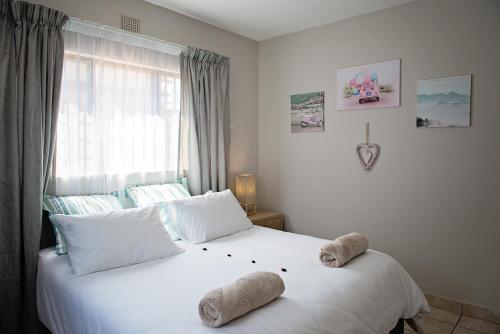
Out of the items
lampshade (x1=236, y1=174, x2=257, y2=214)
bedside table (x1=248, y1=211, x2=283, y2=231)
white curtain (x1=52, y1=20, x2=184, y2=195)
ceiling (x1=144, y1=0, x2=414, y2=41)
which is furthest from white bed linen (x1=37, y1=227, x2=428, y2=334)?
ceiling (x1=144, y1=0, x2=414, y2=41)

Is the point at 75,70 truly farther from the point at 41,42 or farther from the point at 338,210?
the point at 338,210

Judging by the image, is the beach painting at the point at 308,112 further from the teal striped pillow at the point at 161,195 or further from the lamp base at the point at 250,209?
the teal striped pillow at the point at 161,195

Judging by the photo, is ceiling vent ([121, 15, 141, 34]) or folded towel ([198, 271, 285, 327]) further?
ceiling vent ([121, 15, 141, 34])

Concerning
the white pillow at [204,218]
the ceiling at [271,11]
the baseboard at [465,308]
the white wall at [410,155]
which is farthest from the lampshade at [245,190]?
the baseboard at [465,308]

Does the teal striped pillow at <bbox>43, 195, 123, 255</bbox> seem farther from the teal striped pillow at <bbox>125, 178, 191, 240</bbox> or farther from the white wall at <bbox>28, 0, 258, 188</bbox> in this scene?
the white wall at <bbox>28, 0, 258, 188</bbox>

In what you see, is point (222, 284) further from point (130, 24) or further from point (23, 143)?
point (130, 24)

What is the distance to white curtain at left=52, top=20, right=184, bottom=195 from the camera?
2.59 m

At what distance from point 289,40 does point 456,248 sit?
8.30 ft

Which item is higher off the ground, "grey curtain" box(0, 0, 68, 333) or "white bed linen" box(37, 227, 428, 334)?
"grey curtain" box(0, 0, 68, 333)

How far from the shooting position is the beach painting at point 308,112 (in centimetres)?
360

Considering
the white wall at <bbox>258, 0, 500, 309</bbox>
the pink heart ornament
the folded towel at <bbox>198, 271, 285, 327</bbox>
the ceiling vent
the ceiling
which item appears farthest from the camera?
the pink heart ornament

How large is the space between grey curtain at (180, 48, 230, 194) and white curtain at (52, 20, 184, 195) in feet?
0.31

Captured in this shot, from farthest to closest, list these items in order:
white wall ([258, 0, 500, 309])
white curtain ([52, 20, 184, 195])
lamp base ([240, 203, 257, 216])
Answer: lamp base ([240, 203, 257, 216]) → white wall ([258, 0, 500, 309]) → white curtain ([52, 20, 184, 195])

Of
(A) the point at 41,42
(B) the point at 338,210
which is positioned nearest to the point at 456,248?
(B) the point at 338,210
